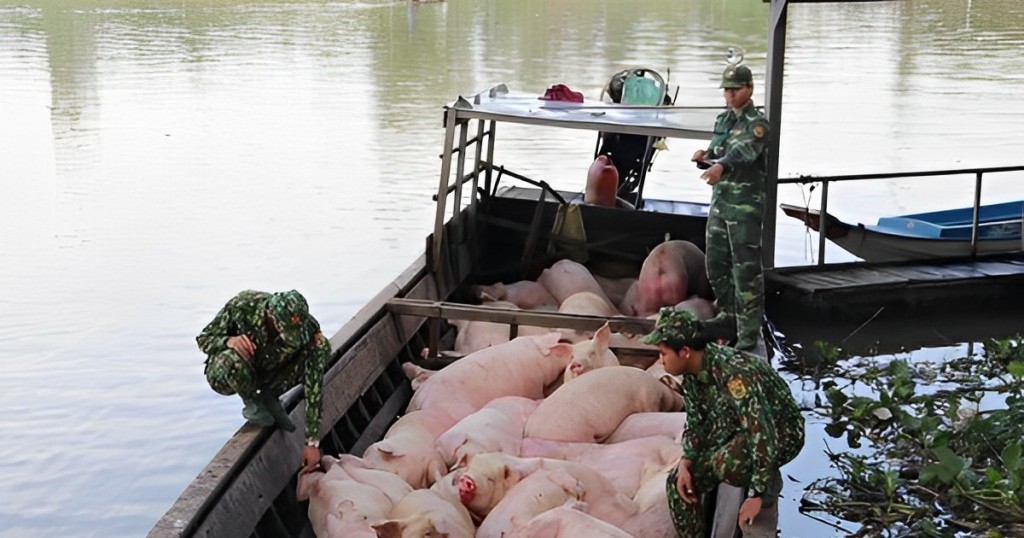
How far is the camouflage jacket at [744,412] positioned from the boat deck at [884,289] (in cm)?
568

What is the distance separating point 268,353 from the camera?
5727 mm

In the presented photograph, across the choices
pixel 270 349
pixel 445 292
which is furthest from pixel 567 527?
pixel 445 292

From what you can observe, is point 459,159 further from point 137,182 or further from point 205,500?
point 137,182

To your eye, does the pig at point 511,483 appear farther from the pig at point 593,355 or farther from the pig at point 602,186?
the pig at point 602,186

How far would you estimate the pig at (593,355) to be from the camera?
7.09 metres

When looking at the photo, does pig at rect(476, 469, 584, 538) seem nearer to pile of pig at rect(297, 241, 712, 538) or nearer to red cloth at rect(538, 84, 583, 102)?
pile of pig at rect(297, 241, 712, 538)

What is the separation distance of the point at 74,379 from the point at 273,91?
1616 cm

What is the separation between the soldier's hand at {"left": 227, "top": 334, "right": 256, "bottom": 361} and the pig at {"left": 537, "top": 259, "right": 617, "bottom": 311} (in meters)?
3.65

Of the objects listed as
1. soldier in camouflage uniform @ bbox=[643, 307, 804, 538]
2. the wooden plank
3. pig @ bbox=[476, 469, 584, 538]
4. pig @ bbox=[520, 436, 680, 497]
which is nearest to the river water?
the wooden plank

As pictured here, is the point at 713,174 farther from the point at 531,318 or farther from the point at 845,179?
the point at 845,179

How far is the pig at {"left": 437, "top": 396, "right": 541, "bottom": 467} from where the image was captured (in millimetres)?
5996

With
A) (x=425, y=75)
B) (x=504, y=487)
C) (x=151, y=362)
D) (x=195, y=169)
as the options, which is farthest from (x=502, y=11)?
(x=504, y=487)

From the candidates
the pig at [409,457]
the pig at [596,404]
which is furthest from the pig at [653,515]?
the pig at [409,457]

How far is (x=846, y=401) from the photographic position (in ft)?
29.2
